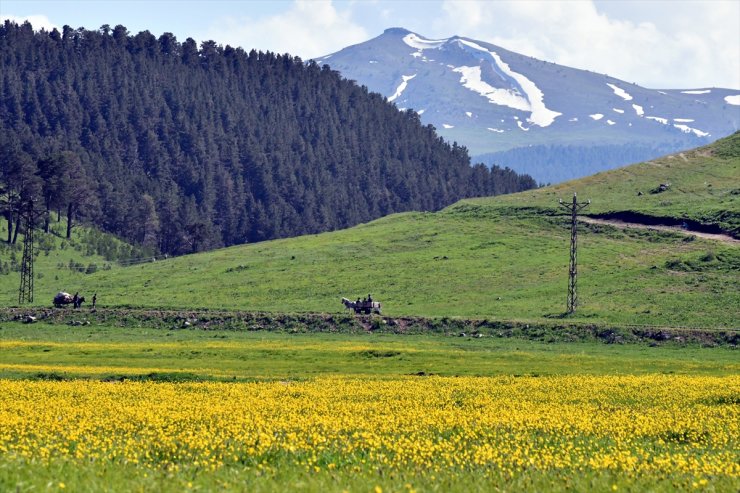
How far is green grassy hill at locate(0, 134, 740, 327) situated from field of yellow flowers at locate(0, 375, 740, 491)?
55.7 meters

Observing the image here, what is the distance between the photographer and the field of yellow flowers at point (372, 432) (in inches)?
878

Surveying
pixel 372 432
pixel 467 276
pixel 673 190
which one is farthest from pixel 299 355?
pixel 673 190

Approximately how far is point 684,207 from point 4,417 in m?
124

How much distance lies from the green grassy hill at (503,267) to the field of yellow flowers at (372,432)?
55.7 m

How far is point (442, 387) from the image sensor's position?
148 feet

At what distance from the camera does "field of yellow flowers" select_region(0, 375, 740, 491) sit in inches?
878

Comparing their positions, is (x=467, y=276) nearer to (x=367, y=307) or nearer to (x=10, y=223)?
(x=367, y=307)

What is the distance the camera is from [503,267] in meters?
123

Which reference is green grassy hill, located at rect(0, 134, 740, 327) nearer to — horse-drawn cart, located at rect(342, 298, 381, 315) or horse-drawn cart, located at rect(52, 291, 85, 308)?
horse-drawn cart, located at rect(342, 298, 381, 315)

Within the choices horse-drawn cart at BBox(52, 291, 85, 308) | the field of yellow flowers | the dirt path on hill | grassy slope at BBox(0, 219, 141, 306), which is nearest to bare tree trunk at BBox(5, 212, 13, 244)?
grassy slope at BBox(0, 219, 141, 306)

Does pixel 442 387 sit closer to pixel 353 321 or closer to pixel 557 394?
pixel 557 394

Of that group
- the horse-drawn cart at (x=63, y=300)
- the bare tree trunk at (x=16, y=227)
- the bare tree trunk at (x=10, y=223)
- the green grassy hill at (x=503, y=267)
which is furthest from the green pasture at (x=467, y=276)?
the bare tree trunk at (x=10, y=223)

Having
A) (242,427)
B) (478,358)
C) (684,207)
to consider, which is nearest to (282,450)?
(242,427)

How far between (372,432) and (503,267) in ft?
319
